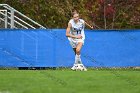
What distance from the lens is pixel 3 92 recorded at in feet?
32.4

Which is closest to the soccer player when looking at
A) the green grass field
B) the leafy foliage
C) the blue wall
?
the blue wall

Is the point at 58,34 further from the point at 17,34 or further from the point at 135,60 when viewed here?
the point at 135,60

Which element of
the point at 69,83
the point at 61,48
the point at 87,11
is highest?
the point at 87,11

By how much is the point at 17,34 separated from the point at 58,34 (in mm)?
1354

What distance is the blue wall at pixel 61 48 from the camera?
1778 cm

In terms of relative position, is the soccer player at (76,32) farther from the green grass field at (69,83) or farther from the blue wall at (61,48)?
the green grass field at (69,83)

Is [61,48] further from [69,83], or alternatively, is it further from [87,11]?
→ [87,11]

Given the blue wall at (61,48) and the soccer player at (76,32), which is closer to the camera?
the soccer player at (76,32)

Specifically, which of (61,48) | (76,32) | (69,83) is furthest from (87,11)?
(69,83)

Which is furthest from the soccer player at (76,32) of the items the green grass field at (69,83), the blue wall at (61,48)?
the green grass field at (69,83)

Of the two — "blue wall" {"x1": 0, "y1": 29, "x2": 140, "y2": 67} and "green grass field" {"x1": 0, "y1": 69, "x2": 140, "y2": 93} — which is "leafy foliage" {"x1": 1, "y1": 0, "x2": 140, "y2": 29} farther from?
"green grass field" {"x1": 0, "y1": 69, "x2": 140, "y2": 93}

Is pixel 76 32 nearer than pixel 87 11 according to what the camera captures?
Yes

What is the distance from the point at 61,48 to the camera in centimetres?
1797

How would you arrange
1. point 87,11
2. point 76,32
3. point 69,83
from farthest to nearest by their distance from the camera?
point 87,11, point 76,32, point 69,83
